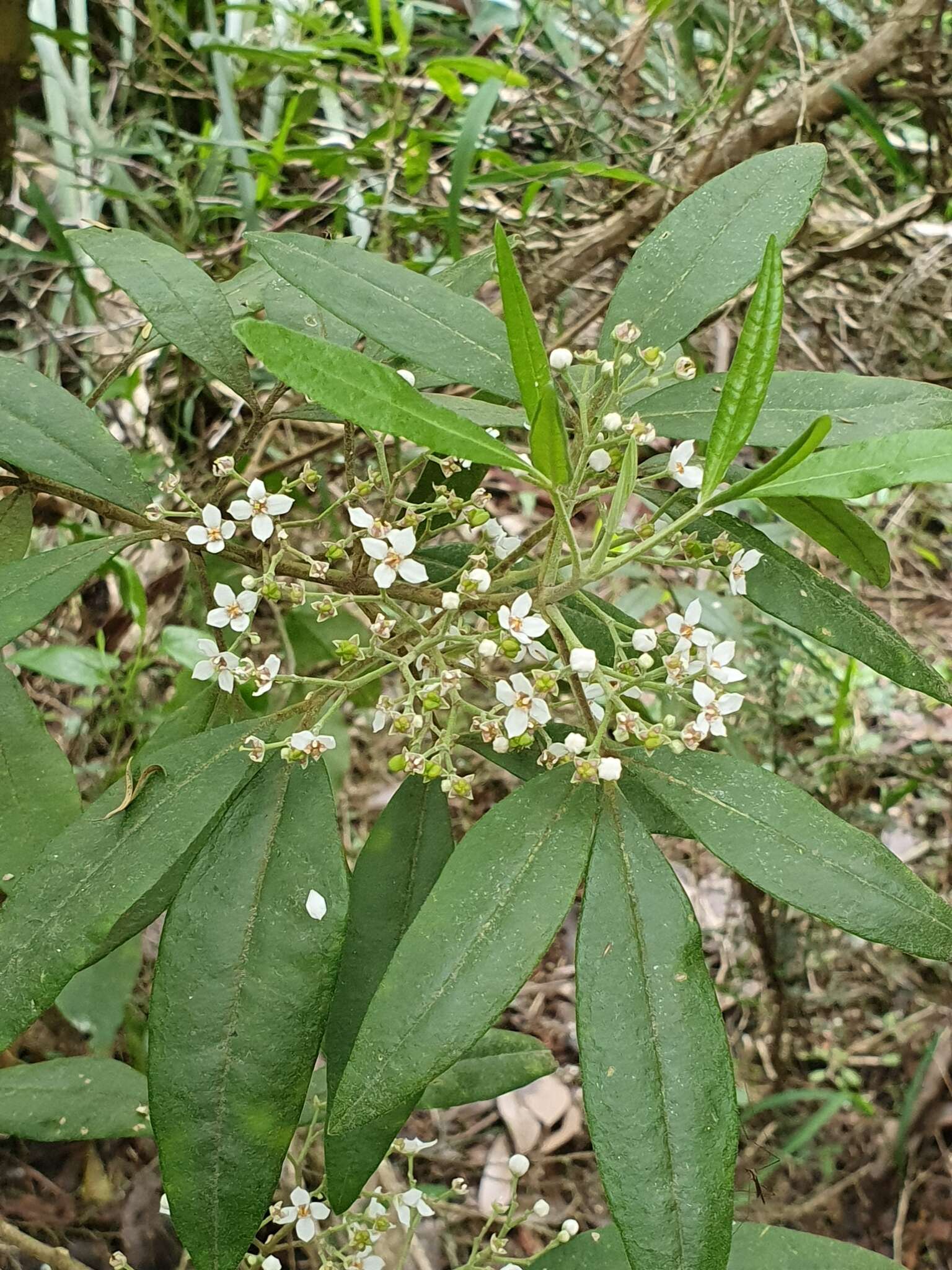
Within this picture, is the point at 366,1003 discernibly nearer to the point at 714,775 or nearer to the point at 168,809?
the point at 168,809

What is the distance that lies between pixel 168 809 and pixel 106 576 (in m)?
1.58

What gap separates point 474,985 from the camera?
26.7 inches

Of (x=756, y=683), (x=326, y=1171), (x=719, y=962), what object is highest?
(x=326, y=1171)

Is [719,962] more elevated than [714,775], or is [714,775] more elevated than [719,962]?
[714,775]

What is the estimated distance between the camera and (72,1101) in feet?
3.79

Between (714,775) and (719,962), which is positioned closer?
(714,775)

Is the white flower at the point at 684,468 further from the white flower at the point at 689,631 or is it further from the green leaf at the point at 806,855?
the green leaf at the point at 806,855

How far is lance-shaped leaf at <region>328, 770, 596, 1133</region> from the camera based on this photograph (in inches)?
26.1

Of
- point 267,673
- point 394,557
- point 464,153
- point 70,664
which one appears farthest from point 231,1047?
point 464,153

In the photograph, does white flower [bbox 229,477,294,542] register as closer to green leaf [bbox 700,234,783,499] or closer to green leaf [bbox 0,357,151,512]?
green leaf [bbox 0,357,151,512]

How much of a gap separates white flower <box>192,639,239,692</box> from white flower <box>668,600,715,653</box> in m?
0.38

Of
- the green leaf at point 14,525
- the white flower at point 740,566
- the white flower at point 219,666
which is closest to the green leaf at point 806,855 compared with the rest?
the white flower at point 740,566

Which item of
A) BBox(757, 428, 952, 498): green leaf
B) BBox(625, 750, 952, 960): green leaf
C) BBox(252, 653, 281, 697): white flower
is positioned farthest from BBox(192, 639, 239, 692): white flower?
BBox(757, 428, 952, 498): green leaf

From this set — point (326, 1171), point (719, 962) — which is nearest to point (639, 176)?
point (326, 1171)
